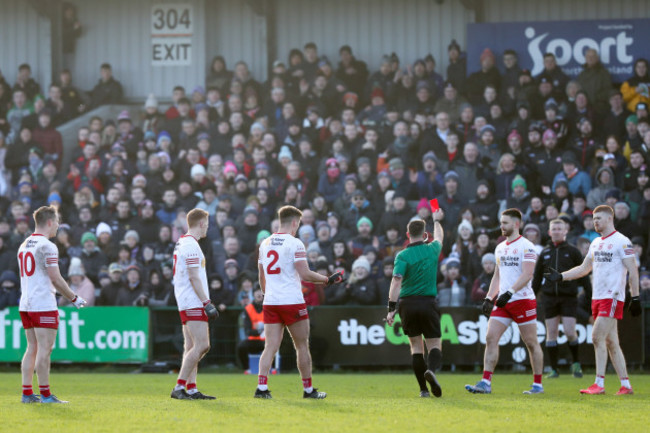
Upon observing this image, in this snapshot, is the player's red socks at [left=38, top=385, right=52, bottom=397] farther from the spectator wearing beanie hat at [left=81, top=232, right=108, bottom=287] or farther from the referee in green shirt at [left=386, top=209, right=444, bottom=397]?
the spectator wearing beanie hat at [left=81, top=232, right=108, bottom=287]

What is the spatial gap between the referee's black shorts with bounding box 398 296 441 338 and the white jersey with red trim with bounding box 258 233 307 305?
1358mm

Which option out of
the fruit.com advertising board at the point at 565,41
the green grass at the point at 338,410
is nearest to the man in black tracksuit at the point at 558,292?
the green grass at the point at 338,410

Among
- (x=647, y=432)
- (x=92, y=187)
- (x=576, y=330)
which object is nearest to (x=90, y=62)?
(x=92, y=187)

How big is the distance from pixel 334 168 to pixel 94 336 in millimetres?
5957

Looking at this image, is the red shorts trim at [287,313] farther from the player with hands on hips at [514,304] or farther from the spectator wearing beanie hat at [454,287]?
the spectator wearing beanie hat at [454,287]

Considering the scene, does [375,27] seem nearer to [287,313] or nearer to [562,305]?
[562,305]

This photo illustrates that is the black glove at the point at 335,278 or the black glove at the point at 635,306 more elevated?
the black glove at the point at 335,278

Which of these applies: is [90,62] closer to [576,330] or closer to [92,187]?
[92,187]

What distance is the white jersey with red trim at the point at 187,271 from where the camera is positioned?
40.8ft

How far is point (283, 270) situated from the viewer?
12477mm

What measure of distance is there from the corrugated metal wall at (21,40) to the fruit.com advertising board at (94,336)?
10607 millimetres

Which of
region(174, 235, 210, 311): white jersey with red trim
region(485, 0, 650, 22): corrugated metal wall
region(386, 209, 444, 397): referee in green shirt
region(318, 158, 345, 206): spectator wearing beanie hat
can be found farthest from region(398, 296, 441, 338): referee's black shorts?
region(485, 0, 650, 22): corrugated metal wall

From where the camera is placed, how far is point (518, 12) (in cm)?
2670

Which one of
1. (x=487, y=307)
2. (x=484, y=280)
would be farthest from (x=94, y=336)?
(x=487, y=307)
